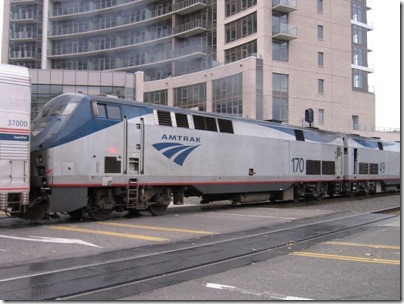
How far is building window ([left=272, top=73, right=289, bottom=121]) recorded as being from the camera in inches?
1772

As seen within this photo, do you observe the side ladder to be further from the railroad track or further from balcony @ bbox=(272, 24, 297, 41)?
balcony @ bbox=(272, 24, 297, 41)

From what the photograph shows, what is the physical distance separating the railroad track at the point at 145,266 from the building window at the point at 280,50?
37.3 meters

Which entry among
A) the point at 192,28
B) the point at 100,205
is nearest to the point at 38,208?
the point at 100,205

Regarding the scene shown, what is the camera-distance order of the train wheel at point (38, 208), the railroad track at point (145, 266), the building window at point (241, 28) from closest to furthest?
1. the railroad track at point (145, 266)
2. the train wheel at point (38, 208)
3. the building window at point (241, 28)

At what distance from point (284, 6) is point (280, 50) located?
4.27 meters

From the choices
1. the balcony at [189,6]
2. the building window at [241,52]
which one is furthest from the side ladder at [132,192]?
the balcony at [189,6]

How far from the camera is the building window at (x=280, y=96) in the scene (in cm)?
4500

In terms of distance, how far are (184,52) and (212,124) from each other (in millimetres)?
37410

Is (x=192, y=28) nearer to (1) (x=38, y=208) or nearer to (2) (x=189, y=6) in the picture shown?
(2) (x=189, y=6)

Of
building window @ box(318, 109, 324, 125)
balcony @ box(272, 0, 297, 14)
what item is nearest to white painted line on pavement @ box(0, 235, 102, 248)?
balcony @ box(272, 0, 297, 14)

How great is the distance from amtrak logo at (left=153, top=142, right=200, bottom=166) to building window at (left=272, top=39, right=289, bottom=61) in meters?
33.4

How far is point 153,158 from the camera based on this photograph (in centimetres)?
1297

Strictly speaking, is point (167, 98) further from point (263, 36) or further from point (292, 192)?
point (292, 192)

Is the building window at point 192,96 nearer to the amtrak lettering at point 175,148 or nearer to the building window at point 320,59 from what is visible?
the building window at point 320,59
